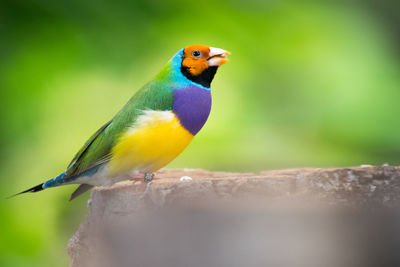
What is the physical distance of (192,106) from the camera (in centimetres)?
183

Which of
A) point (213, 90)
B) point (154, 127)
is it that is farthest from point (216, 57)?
point (213, 90)

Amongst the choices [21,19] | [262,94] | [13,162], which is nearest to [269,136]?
[262,94]

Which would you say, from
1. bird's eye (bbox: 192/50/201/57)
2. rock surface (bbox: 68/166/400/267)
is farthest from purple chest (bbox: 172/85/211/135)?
rock surface (bbox: 68/166/400/267)

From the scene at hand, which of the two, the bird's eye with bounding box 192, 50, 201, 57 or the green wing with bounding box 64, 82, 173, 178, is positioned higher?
the bird's eye with bounding box 192, 50, 201, 57

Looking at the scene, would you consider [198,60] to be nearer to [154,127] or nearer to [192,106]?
[192,106]

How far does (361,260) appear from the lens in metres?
1.59

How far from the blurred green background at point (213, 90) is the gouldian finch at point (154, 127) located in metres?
1.33

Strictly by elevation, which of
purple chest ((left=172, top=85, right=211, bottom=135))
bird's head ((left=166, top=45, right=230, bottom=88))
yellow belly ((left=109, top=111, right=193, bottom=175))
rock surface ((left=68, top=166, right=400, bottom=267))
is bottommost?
rock surface ((left=68, top=166, right=400, bottom=267))

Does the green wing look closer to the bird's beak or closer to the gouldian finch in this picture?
the gouldian finch

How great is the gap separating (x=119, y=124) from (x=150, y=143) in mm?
157

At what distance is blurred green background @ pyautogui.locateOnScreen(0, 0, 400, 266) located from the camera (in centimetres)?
329

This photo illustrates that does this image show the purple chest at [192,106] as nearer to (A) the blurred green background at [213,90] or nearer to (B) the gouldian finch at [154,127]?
(B) the gouldian finch at [154,127]

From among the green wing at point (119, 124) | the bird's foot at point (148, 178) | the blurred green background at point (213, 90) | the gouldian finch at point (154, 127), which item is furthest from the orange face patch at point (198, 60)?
the blurred green background at point (213, 90)

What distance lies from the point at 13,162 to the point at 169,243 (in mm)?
1973
